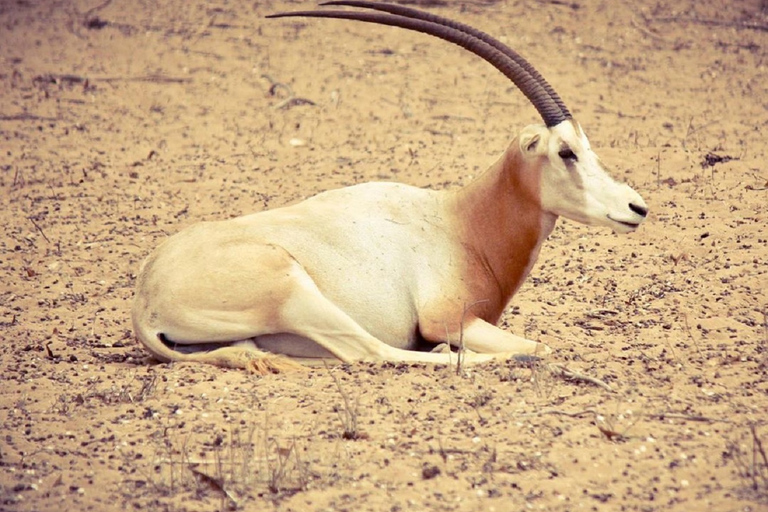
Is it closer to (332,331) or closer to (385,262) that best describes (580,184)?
(385,262)

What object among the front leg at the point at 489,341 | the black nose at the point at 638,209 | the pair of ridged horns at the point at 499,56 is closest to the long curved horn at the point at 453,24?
the pair of ridged horns at the point at 499,56

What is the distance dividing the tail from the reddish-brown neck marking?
3.71ft

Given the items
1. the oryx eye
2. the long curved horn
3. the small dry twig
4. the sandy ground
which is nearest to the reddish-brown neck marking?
the oryx eye

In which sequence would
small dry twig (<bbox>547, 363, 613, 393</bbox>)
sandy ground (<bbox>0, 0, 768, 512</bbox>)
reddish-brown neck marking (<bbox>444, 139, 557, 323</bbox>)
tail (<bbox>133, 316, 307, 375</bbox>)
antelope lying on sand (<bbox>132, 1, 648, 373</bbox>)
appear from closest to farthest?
1. sandy ground (<bbox>0, 0, 768, 512</bbox>)
2. small dry twig (<bbox>547, 363, 613, 393</bbox>)
3. tail (<bbox>133, 316, 307, 375</bbox>)
4. antelope lying on sand (<bbox>132, 1, 648, 373</bbox>)
5. reddish-brown neck marking (<bbox>444, 139, 557, 323</bbox>)

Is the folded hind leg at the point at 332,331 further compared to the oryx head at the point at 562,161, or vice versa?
the oryx head at the point at 562,161

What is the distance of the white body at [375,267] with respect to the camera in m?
5.80

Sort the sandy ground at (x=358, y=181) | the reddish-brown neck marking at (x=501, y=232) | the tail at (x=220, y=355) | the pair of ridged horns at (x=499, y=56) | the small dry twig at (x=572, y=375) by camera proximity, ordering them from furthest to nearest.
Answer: the reddish-brown neck marking at (x=501, y=232) → the pair of ridged horns at (x=499, y=56) → the tail at (x=220, y=355) → the small dry twig at (x=572, y=375) → the sandy ground at (x=358, y=181)

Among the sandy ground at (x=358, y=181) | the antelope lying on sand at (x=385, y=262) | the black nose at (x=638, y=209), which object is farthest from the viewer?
the black nose at (x=638, y=209)

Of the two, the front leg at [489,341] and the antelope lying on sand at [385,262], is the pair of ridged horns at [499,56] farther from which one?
the front leg at [489,341]

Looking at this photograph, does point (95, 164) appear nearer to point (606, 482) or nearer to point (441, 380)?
point (441, 380)

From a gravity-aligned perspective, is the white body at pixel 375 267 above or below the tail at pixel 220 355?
above

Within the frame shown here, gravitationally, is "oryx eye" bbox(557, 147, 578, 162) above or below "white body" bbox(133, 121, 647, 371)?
above

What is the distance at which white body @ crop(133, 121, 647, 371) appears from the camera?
19.0ft

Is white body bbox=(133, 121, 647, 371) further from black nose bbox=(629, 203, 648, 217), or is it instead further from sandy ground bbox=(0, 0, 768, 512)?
sandy ground bbox=(0, 0, 768, 512)
